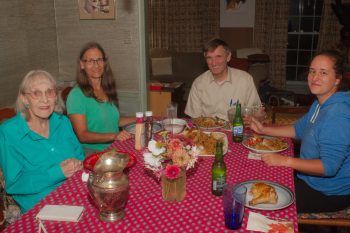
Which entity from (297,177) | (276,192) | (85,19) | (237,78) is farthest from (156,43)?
(276,192)

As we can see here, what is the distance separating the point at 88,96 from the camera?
250cm

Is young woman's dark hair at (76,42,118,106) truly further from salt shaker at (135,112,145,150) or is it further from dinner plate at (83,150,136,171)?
dinner plate at (83,150,136,171)

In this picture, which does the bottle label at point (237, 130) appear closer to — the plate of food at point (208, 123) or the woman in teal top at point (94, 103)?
the plate of food at point (208, 123)

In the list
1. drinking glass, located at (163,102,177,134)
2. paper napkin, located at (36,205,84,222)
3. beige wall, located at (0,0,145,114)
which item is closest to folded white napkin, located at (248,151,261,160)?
drinking glass, located at (163,102,177,134)

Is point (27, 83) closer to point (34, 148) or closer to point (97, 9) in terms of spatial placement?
point (34, 148)

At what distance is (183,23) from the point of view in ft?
24.2

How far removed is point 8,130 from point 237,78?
5.88ft

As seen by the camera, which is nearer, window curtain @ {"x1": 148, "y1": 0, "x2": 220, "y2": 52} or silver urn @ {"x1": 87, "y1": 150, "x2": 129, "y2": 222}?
silver urn @ {"x1": 87, "y1": 150, "x2": 129, "y2": 222}

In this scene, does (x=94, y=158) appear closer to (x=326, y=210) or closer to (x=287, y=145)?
(x=287, y=145)

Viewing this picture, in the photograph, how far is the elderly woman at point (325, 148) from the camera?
5.96 feet

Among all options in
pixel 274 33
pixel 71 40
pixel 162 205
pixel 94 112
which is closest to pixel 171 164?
pixel 162 205

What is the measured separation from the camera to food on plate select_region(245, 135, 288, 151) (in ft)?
6.72

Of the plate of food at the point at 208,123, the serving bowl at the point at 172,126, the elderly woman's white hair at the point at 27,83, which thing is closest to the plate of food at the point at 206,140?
the serving bowl at the point at 172,126

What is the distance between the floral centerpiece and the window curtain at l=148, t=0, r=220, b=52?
19.4 feet
